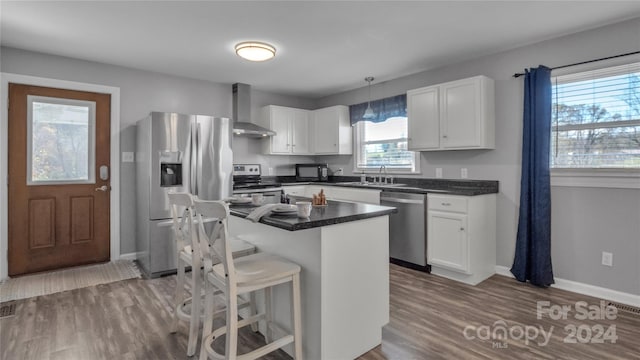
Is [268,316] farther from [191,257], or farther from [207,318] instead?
[191,257]

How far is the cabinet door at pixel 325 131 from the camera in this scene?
5070 mm

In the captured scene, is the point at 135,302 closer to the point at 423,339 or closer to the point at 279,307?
the point at 279,307

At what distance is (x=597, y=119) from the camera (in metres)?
2.87

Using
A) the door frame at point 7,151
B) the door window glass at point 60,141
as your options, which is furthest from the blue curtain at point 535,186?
the door window glass at point 60,141

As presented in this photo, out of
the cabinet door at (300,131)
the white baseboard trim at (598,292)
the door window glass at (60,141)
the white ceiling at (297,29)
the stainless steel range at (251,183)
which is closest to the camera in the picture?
the white ceiling at (297,29)

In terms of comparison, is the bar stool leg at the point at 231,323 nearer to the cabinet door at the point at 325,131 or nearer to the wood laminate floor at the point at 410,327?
the wood laminate floor at the point at 410,327

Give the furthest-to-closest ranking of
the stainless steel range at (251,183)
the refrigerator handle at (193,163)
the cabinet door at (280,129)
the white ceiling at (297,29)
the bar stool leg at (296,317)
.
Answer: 1. the cabinet door at (280,129)
2. the stainless steel range at (251,183)
3. the refrigerator handle at (193,163)
4. the white ceiling at (297,29)
5. the bar stool leg at (296,317)

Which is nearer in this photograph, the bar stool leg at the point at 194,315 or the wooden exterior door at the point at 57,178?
the bar stool leg at the point at 194,315

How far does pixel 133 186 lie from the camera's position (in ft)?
13.0

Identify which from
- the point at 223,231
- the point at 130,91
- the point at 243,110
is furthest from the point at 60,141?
the point at 223,231

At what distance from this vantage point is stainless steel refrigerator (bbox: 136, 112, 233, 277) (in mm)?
3385

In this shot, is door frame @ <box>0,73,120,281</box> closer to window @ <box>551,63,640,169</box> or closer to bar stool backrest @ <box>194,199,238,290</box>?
bar stool backrest @ <box>194,199,238,290</box>

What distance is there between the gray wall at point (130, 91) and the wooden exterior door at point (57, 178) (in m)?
0.16

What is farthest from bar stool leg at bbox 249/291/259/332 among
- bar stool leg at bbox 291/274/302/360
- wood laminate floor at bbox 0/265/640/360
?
bar stool leg at bbox 291/274/302/360
